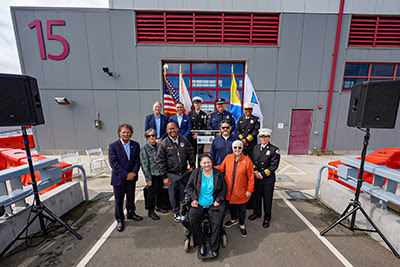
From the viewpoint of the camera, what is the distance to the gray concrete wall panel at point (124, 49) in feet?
23.0

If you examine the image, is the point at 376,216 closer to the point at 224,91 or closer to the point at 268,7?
the point at 224,91

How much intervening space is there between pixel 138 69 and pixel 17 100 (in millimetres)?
5777

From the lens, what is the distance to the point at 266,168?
2.91m

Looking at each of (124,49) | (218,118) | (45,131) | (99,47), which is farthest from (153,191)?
(45,131)

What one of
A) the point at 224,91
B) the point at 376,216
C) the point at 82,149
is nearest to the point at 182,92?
the point at 224,91

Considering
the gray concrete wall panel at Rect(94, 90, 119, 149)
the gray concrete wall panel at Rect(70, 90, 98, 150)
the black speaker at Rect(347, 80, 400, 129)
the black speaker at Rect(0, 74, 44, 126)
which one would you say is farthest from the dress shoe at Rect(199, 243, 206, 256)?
the gray concrete wall panel at Rect(70, 90, 98, 150)

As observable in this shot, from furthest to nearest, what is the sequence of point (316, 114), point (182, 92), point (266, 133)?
point (316, 114)
point (182, 92)
point (266, 133)

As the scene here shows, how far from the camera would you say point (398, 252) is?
230 cm

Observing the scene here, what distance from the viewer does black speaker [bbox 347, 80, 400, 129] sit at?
226cm

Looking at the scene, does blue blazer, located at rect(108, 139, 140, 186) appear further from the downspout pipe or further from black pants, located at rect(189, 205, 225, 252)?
the downspout pipe

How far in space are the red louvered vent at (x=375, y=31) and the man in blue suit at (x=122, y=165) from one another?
11.0m

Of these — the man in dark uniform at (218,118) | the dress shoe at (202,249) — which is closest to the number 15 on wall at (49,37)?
the man in dark uniform at (218,118)

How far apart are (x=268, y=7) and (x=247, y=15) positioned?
1002 millimetres

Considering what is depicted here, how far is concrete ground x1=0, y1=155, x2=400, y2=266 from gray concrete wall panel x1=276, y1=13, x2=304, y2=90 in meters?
6.18
